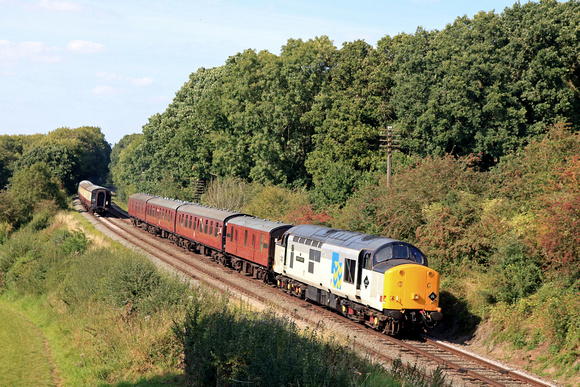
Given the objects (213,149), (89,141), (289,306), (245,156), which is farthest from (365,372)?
(89,141)

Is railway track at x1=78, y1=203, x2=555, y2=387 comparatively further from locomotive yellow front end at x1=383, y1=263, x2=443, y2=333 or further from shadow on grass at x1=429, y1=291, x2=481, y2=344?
shadow on grass at x1=429, y1=291, x2=481, y2=344

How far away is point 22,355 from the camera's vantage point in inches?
837

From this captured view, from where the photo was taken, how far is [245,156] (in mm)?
57625

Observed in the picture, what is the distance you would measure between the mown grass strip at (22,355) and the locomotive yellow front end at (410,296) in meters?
11.5

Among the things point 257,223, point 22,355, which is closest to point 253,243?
point 257,223

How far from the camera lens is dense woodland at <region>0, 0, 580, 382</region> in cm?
1991

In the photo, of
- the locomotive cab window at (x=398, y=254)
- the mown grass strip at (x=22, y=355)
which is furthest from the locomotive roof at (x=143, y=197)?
the locomotive cab window at (x=398, y=254)

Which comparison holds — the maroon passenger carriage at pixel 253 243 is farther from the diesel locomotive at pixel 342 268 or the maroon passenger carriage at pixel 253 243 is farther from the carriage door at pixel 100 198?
the carriage door at pixel 100 198

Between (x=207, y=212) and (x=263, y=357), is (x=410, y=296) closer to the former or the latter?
(x=263, y=357)

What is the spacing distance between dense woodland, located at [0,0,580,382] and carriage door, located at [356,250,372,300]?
14.9 feet

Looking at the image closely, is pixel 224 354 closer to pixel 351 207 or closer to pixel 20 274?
pixel 351 207

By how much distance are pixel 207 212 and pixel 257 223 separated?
893cm

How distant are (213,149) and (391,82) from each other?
2398 cm

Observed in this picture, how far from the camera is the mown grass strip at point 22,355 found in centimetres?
1834
